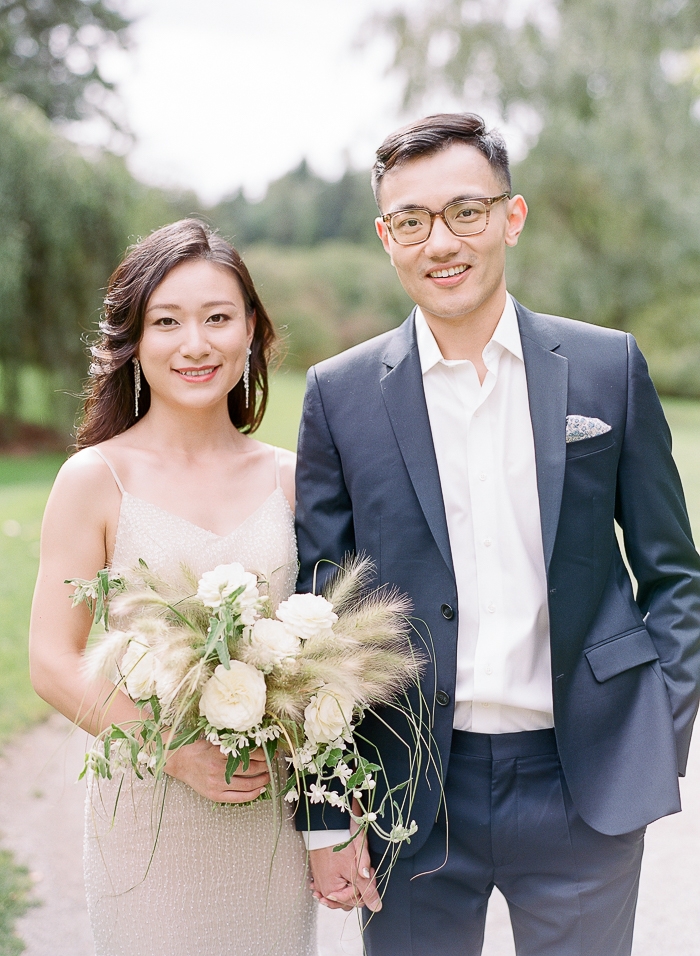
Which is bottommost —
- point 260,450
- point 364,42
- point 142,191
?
point 260,450

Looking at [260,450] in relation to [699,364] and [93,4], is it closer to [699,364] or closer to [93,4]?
[93,4]

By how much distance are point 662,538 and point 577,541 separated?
0.83 feet

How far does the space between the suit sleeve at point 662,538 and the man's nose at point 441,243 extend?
504 mm

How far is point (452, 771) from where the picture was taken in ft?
7.13

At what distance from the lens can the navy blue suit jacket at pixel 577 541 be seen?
82.5 inches

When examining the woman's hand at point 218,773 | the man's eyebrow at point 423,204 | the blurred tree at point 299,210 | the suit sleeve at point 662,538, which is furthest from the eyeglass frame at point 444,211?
the blurred tree at point 299,210

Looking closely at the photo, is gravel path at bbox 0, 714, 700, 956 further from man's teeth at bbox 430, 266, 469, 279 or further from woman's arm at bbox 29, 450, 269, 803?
man's teeth at bbox 430, 266, 469, 279

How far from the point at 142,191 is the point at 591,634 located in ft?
39.3

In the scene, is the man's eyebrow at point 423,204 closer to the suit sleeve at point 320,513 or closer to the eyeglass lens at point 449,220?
the eyeglass lens at point 449,220

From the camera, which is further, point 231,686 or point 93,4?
point 93,4

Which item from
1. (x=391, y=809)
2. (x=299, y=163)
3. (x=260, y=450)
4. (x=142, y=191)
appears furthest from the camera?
(x=299, y=163)

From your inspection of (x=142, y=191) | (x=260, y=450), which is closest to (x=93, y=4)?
(x=142, y=191)

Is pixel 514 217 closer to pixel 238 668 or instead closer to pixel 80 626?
pixel 238 668

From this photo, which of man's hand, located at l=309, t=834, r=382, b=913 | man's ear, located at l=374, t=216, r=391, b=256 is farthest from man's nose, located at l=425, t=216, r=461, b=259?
man's hand, located at l=309, t=834, r=382, b=913
